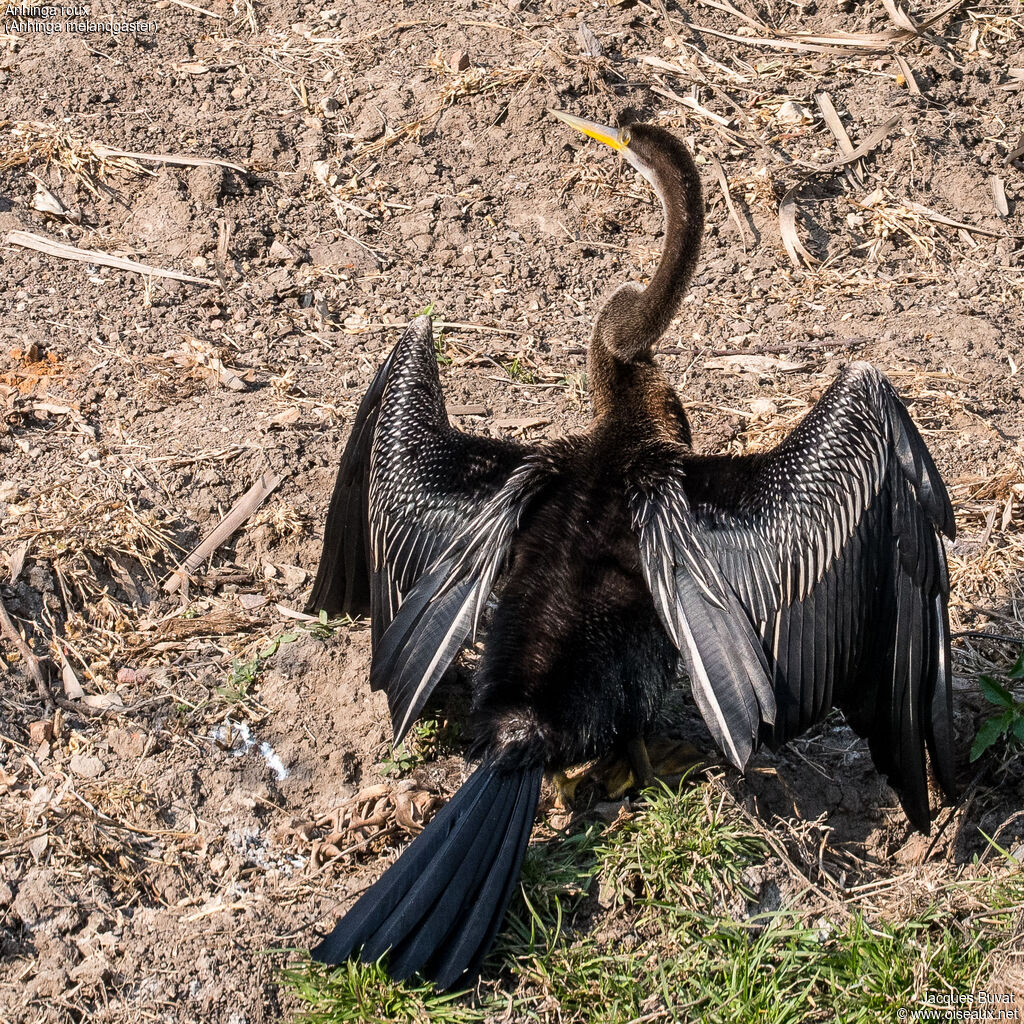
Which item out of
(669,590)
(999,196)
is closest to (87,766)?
(669,590)

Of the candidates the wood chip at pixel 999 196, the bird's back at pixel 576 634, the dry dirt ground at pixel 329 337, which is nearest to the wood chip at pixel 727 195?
the dry dirt ground at pixel 329 337

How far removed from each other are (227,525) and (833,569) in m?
2.48

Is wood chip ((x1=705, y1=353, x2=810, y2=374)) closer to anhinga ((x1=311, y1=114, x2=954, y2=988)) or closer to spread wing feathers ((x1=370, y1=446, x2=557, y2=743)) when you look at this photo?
anhinga ((x1=311, y1=114, x2=954, y2=988))

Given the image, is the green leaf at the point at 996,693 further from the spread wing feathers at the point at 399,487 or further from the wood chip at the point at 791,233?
the wood chip at the point at 791,233

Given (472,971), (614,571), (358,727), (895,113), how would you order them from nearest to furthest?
(472,971) < (614,571) < (358,727) < (895,113)

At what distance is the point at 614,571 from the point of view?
3.81 meters

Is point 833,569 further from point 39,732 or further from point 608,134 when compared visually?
point 39,732

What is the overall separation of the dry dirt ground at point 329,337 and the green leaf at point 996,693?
273 mm

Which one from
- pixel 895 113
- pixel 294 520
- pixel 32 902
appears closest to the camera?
pixel 32 902

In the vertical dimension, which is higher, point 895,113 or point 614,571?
point 895,113

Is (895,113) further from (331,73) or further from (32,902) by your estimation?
(32,902)

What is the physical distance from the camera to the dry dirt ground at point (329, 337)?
377 centimetres

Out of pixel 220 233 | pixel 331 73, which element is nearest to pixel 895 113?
pixel 331 73

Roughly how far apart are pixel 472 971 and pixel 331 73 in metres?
5.73
